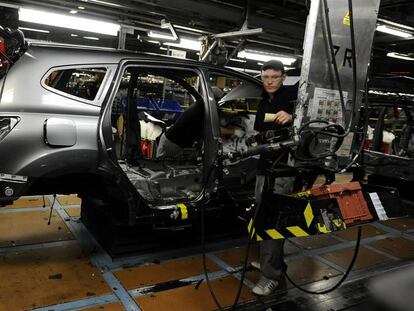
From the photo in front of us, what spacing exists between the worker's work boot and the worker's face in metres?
1.52

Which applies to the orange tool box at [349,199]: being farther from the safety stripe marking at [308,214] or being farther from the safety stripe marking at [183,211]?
the safety stripe marking at [183,211]

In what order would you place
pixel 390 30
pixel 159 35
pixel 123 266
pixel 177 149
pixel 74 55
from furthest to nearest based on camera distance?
pixel 159 35
pixel 390 30
pixel 177 149
pixel 123 266
pixel 74 55

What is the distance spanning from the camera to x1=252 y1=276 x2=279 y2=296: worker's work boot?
298 centimetres

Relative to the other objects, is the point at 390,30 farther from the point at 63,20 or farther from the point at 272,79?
the point at 63,20

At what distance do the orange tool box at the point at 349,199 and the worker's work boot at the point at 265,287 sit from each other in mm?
920

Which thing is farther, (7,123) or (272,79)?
(272,79)

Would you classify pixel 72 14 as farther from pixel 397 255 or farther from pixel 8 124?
pixel 397 255

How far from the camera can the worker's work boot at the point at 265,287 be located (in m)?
2.98

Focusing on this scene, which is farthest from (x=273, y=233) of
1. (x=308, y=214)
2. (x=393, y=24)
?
(x=393, y=24)

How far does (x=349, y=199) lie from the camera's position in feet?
8.20

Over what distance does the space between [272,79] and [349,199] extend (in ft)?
3.64

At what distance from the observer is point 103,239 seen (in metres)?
3.61

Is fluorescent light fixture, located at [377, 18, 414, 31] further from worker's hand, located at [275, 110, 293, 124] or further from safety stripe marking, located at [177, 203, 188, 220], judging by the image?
safety stripe marking, located at [177, 203, 188, 220]

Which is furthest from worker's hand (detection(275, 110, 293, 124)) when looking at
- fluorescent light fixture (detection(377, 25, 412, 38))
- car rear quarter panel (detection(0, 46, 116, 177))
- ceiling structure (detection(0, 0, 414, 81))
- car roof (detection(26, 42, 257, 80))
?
fluorescent light fixture (detection(377, 25, 412, 38))
